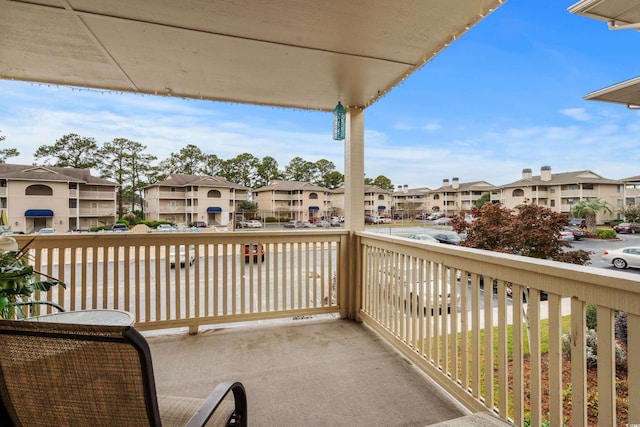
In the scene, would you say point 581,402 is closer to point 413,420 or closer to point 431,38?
point 413,420

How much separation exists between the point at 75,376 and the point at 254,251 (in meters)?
2.28

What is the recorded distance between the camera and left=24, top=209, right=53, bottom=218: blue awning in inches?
100

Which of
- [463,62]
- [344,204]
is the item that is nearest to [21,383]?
[463,62]

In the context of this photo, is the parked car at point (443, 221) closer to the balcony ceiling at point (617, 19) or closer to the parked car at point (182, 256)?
the balcony ceiling at point (617, 19)

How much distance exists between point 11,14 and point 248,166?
1879 millimetres

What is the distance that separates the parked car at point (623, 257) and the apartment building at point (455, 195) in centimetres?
62

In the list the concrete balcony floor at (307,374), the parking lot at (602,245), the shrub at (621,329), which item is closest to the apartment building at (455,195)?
the parking lot at (602,245)

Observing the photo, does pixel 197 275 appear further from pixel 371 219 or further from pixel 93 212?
pixel 371 219

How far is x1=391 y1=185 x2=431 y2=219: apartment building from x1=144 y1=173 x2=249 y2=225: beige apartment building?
1.52 meters

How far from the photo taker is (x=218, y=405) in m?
1.01

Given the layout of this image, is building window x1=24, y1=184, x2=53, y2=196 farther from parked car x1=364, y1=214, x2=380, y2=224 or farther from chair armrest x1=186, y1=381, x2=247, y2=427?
parked car x1=364, y1=214, x2=380, y2=224

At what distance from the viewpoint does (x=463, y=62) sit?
2.04 metres

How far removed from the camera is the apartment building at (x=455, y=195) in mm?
1793

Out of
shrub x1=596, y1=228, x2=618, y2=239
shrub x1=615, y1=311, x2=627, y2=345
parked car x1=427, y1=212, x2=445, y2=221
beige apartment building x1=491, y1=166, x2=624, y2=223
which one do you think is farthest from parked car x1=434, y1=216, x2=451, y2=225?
shrub x1=615, y1=311, x2=627, y2=345
